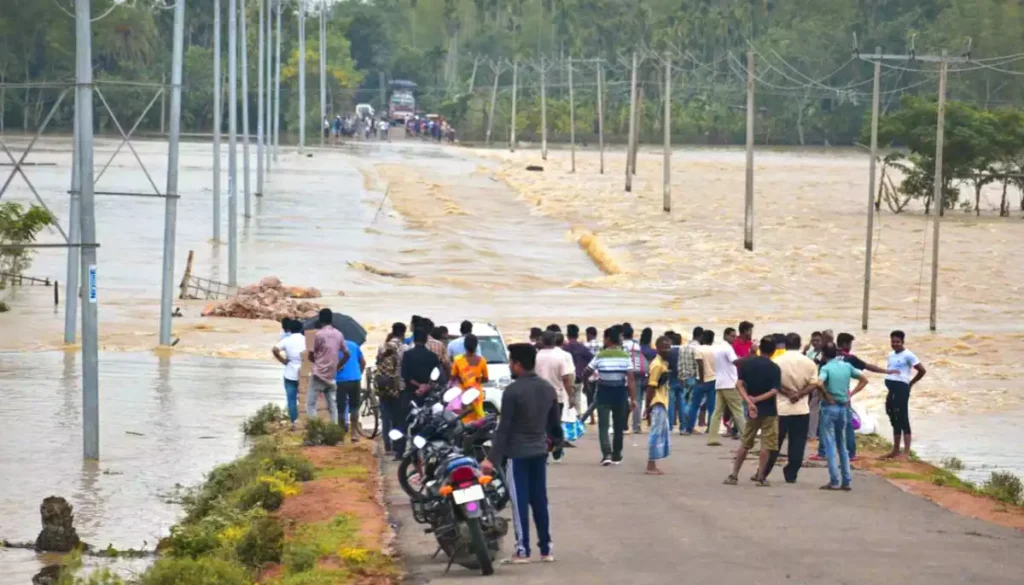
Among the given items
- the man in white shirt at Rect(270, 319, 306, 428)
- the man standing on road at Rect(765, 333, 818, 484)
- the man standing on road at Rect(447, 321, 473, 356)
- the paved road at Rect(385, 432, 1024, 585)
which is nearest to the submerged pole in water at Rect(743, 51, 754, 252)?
the man in white shirt at Rect(270, 319, 306, 428)

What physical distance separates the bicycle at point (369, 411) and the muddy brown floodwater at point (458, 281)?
5.60 ft

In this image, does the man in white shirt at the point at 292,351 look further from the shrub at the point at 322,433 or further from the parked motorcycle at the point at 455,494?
the parked motorcycle at the point at 455,494

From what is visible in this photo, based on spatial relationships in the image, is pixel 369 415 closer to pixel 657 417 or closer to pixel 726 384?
pixel 726 384

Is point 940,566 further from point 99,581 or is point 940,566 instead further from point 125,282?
point 125,282

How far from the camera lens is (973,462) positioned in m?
24.6

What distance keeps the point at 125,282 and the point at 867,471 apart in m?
34.9

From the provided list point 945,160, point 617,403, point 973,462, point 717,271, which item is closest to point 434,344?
point 617,403

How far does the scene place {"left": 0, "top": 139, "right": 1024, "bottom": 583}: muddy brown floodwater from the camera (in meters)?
24.6

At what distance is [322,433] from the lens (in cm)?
2094

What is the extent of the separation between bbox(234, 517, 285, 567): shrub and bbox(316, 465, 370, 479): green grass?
4.41 m

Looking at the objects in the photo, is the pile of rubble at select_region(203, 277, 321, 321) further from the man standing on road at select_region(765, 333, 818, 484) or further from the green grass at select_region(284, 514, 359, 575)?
the green grass at select_region(284, 514, 359, 575)

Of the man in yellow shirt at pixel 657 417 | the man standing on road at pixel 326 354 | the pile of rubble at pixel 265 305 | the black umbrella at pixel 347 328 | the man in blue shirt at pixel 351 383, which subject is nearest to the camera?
the man in yellow shirt at pixel 657 417

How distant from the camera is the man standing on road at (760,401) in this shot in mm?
17219

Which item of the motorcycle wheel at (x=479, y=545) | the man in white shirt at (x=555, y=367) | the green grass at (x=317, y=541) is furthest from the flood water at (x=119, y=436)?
the motorcycle wheel at (x=479, y=545)
